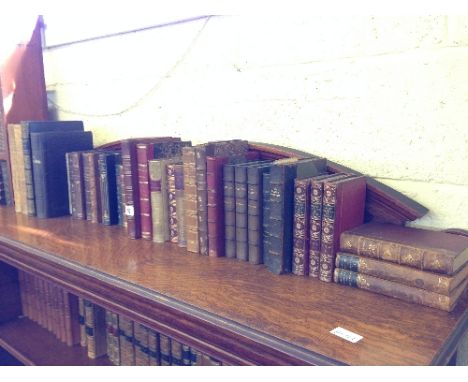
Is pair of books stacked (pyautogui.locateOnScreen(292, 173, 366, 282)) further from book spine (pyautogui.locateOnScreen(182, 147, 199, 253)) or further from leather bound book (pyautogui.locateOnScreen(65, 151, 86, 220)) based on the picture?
leather bound book (pyautogui.locateOnScreen(65, 151, 86, 220))

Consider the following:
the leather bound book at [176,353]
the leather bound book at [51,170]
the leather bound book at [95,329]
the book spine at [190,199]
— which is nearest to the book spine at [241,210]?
the book spine at [190,199]

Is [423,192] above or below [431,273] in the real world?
above

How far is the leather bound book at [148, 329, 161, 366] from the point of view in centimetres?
140

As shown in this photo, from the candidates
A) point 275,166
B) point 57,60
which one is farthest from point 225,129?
point 57,60

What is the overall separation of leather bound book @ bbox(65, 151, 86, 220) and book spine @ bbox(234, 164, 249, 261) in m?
0.71

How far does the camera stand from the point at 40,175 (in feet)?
5.51

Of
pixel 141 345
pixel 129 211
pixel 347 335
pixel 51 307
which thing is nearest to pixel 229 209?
pixel 129 211

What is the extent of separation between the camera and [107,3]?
192 centimetres

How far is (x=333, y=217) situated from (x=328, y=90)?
1.43 feet

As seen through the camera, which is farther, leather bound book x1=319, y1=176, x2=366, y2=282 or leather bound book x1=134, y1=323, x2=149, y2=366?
leather bound book x1=134, y1=323, x2=149, y2=366

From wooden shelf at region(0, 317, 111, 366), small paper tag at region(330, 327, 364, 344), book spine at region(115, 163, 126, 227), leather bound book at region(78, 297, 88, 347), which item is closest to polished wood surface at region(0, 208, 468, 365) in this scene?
small paper tag at region(330, 327, 364, 344)

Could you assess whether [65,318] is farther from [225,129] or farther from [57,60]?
[57,60]

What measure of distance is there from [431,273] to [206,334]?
0.45 m

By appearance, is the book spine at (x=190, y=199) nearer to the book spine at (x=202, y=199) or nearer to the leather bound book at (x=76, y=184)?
the book spine at (x=202, y=199)
